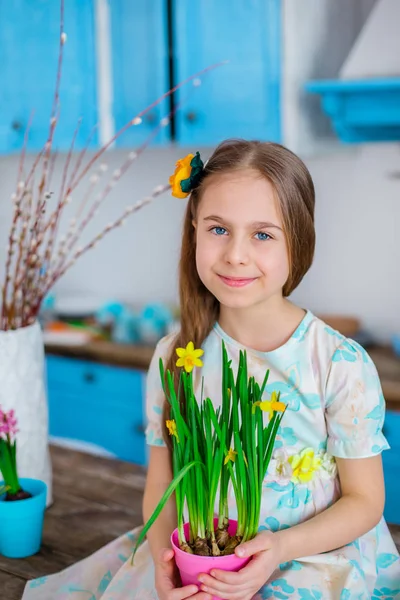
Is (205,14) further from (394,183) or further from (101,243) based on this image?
(101,243)

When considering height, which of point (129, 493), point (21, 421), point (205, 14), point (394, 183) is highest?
point (205, 14)

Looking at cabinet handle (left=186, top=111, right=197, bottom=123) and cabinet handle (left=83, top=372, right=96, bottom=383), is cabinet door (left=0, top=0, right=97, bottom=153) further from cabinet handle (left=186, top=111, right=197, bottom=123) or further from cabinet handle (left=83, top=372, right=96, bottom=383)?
cabinet handle (left=83, top=372, right=96, bottom=383)

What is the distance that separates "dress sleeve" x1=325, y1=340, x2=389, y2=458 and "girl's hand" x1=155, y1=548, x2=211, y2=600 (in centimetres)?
34

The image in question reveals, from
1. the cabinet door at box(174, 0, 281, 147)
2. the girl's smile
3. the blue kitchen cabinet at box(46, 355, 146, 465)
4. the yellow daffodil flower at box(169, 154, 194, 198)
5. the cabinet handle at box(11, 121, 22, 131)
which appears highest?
the cabinet door at box(174, 0, 281, 147)

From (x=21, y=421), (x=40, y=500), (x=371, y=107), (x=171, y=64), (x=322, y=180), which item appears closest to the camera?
(x=40, y=500)

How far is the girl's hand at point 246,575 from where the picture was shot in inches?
43.5

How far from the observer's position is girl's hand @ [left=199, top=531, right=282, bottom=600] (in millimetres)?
1105

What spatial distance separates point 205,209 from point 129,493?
0.73 m

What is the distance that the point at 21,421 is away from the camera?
5.43 ft

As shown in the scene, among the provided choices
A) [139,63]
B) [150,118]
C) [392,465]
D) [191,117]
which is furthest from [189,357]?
[139,63]

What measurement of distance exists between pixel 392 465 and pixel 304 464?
152 centimetres

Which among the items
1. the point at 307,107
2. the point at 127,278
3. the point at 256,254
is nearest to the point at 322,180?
the point at 307,107

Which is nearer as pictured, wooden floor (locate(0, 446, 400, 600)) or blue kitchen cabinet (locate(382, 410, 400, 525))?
wooden floor (locate(0, 446, 400, 600))

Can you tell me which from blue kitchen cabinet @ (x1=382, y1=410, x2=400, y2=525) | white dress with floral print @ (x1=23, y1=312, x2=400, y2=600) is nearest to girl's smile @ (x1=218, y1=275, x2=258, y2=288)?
white dress with floral print @ (x1=23, y1=312, x2=400, y2=600)
